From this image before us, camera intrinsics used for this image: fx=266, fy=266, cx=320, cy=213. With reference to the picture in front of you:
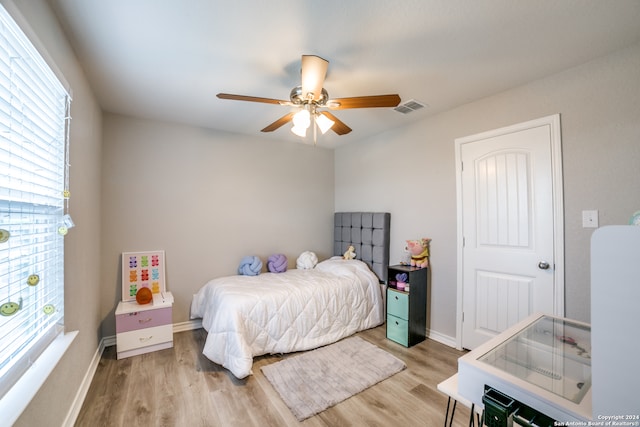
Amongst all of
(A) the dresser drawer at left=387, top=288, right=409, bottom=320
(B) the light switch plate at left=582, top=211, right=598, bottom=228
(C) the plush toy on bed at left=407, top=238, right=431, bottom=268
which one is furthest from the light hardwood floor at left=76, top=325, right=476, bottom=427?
(B) the light switch plate at left=582, top=211, right=598, bottom=228

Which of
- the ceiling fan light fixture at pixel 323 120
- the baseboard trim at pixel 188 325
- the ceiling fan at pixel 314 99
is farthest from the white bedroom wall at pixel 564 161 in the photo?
the baseboard trim at pixel 188 325

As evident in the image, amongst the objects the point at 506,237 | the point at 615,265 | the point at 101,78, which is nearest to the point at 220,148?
the point at 101,78

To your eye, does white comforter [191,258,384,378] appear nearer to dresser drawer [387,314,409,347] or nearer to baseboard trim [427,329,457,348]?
dresser drawer [387,314,409,347]

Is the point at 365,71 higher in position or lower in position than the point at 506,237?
higher

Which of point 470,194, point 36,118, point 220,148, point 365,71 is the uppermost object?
point 365,71

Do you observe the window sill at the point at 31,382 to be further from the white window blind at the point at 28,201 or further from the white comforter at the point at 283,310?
the white comforter at the point at 283,310

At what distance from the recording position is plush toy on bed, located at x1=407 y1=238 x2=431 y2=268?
2895mm

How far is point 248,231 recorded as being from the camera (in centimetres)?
355

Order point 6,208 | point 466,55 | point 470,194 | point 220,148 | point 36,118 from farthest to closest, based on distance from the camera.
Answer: point 220,148
point 470,194
point 466,55
point 36,118
point 6,208

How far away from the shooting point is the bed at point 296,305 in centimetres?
228

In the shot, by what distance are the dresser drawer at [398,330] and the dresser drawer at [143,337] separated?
2.24 m

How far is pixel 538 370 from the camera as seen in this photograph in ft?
3.28

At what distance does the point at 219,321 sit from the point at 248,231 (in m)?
1.42

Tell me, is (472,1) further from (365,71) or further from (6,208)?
(6,208)
